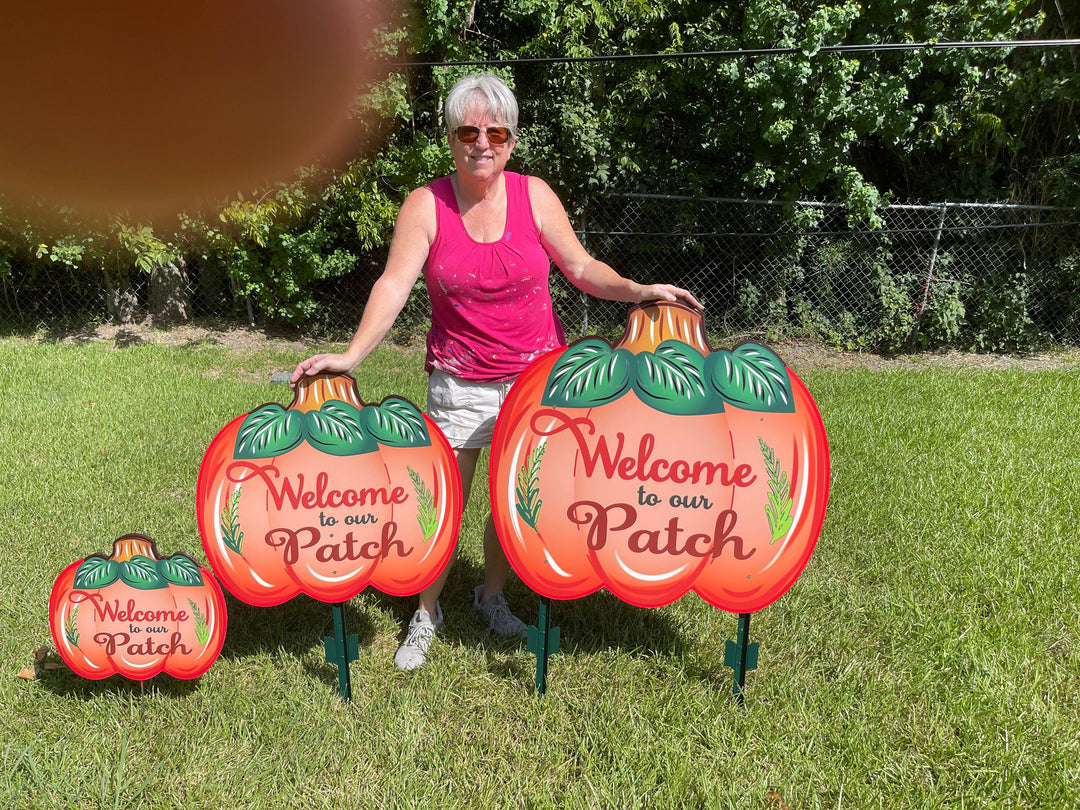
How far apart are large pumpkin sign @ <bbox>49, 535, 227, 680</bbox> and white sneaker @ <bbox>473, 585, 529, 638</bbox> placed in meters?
0.98

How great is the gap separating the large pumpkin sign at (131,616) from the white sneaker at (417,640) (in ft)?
2.06

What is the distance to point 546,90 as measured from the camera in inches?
311

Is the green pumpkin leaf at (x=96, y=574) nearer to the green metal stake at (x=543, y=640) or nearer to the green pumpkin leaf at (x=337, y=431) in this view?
the green pumpkin leaf at (x=337, y=431)

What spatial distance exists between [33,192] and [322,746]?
7.66 m

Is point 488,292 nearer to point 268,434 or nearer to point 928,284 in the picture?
point 268,434

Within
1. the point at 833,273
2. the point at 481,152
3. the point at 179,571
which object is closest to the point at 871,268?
the point at 833,273

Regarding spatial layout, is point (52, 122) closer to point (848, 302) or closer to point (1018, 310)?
point (848, 302)

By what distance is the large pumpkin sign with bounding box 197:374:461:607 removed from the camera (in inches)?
81.7

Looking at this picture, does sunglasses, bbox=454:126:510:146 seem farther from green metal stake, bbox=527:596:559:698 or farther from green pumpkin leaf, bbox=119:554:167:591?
green pumpkin leaf, bbox=119:554:167:591

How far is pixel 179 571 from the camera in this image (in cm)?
215

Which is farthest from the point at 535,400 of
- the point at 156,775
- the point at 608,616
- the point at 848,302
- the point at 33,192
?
the point at 33,192

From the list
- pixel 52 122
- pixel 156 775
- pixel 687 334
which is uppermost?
pixel 52 122

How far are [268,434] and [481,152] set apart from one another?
1.03 meters

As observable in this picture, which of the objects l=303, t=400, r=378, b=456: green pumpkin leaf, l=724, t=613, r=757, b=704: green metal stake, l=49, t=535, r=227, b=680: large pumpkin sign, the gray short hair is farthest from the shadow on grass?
the gray short hair
